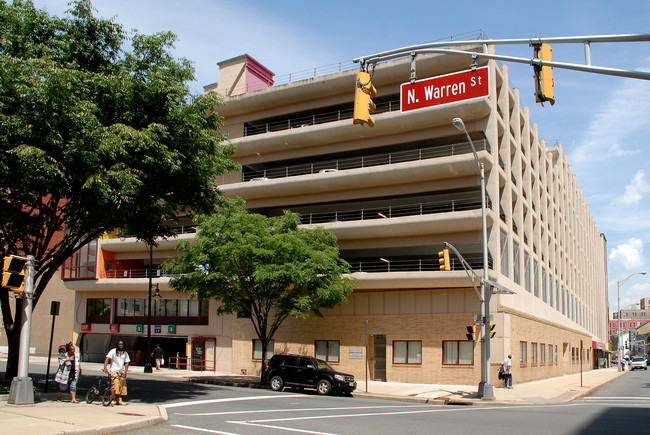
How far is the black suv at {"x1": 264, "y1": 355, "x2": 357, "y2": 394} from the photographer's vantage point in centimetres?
2519

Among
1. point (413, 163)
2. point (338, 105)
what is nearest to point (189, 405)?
point (413, 163)

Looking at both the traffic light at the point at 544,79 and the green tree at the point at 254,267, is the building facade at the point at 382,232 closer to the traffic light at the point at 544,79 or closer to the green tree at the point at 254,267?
the green tree at the point at 254,267

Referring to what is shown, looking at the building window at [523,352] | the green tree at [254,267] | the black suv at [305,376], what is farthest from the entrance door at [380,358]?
the black suv at [305,376]

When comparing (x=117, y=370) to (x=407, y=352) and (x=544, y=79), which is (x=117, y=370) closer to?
(x=544, y=79)

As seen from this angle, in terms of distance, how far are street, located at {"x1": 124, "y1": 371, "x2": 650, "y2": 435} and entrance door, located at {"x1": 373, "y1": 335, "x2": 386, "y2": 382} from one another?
1308 cm

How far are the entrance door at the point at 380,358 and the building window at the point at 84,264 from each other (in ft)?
77.6

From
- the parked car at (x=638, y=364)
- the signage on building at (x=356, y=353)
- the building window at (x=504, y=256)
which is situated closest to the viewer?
the building window at (x=504, y=256)

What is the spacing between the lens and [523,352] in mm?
35656

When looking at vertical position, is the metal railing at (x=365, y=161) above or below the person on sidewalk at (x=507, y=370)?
above

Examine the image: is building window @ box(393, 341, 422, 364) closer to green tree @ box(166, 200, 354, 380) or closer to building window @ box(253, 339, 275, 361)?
green tree @ box(166, 200, 354, 380)

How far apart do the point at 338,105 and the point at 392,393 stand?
1989cm

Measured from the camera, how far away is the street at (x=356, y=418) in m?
14.2

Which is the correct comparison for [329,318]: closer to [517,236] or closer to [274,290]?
[274,290]

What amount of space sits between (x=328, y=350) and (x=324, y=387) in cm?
1075
